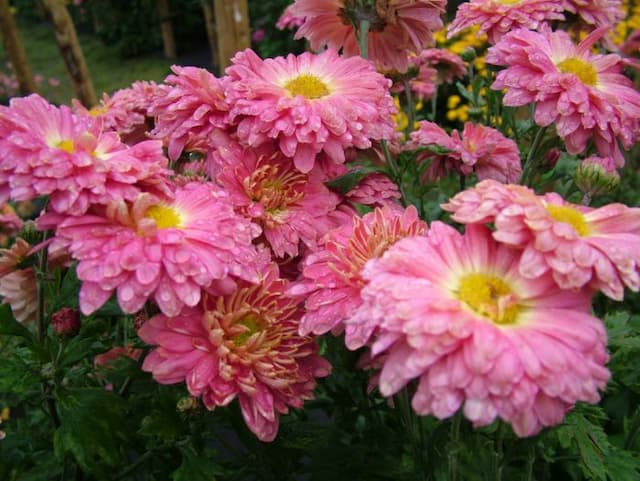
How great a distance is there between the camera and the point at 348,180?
0.95 meters

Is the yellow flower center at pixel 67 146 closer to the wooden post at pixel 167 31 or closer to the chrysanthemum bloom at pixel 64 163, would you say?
the chrysanthemum bloom at pixel 64 163

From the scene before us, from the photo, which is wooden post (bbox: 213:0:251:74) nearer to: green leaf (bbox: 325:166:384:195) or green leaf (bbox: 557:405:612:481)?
green leaf (bbox: 325:166:384:195)

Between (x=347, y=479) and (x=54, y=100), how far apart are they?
4.89m

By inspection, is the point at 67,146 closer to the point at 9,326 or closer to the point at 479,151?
the point at 9,326

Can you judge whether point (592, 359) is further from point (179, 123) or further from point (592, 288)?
point (179, 123)

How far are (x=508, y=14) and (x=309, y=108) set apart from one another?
0.44m

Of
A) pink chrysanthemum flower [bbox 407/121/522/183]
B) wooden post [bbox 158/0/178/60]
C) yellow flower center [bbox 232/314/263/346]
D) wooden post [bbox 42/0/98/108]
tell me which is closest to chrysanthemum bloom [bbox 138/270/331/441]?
yellow flower center [bbox 232/314/263/346]

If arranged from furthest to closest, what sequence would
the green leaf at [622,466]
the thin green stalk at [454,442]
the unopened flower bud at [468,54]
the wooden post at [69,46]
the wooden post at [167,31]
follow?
1. the wooden post at [167,31]
2. the wooden post at [69,46]
3. the unopened flower bud at [468,54]
4. the green leaf at [622,466]
5. the thin green stalk at [454,442]

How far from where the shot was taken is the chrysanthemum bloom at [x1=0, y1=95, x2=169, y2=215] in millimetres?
704

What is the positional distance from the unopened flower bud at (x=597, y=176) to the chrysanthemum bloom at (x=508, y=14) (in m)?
0.26

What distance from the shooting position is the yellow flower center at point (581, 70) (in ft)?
3.23

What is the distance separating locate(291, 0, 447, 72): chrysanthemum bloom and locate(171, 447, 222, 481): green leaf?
740 mm

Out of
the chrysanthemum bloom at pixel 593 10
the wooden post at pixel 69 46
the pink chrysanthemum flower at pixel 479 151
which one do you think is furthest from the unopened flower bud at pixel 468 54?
the wooden post at pixel 69 46

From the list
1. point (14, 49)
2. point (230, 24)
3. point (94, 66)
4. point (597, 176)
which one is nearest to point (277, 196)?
point (597, 176)
